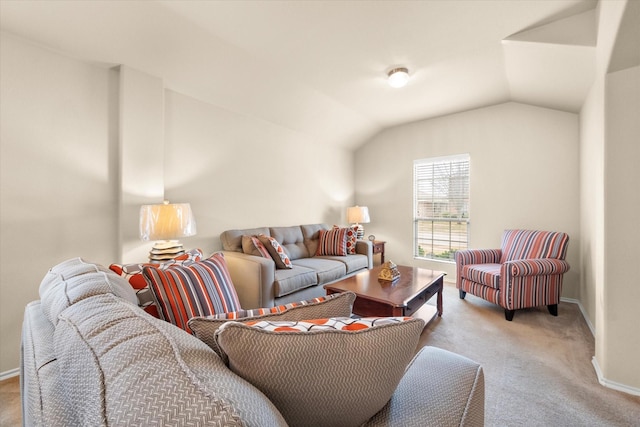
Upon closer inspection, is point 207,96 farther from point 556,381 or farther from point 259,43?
point 556,381

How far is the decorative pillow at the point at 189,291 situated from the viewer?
119 centimetres

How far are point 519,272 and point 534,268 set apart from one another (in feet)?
0.58

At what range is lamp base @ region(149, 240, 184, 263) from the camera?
91.5 inches

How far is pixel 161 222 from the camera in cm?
226

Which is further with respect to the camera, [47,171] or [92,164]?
[92,164]

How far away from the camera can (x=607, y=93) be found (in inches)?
72.2

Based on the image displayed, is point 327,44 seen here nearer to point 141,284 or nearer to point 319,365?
point 141,284

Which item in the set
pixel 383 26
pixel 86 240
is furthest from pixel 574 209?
pixel 86 240

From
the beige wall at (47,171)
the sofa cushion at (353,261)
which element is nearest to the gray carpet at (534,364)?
the sofa cushion at (353,261)

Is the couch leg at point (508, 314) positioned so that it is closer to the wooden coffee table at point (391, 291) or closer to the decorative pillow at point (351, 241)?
the wooden coffee table at point (391, 291)

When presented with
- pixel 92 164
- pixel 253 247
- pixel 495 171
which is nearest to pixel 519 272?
pixel 495 171

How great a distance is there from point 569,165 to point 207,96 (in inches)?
173

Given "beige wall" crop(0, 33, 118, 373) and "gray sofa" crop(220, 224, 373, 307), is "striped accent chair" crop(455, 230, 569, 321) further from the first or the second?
"beige wall" crop(0, 33, 118, 373)

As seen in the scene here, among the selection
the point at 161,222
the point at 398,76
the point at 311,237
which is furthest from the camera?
the point at 311,237
